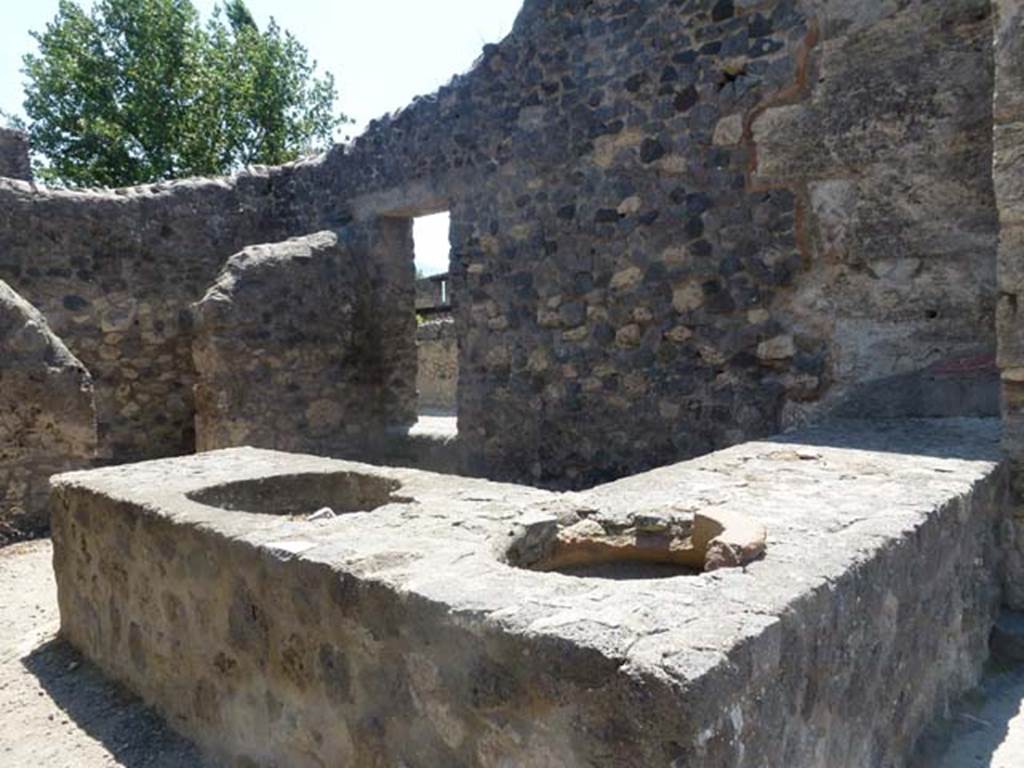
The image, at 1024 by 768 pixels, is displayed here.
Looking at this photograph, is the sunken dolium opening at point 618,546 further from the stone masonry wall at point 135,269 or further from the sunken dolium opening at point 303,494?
the stone masonry wall at point 135,269

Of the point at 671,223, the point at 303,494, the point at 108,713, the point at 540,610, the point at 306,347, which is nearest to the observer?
the point at 540,610

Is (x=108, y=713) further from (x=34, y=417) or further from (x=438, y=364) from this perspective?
(x=438, y=364)

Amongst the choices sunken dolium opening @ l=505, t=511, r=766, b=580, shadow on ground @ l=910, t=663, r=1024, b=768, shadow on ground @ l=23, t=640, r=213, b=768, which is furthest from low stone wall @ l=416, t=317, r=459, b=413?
sunken dolium opening @ l=505, t=511, r=766, b=580

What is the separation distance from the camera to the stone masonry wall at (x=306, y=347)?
19.9 ft

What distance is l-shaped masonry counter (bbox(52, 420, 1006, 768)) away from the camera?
51.1 inches

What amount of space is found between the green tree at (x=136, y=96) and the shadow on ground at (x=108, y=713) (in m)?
16.3

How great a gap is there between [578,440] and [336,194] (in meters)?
3.60

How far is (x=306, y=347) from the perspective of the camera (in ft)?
21.5

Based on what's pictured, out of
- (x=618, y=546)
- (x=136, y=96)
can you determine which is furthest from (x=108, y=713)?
(x=136, y=96)

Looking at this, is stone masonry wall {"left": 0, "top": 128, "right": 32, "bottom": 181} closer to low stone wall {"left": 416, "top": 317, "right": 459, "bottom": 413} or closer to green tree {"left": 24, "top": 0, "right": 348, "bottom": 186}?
low stone wall {"left": 416, "top": 317, "right": 459, "bottom": 413}

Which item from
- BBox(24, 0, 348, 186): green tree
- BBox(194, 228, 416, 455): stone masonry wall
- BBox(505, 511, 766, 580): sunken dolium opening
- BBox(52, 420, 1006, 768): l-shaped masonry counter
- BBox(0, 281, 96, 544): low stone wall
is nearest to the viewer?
BBox(52, 420, 1006, 768): l-shaped masonry counter

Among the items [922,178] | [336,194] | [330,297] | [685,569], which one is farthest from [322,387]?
[685,569]

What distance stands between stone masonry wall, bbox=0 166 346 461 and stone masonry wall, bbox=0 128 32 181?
8.30 feet

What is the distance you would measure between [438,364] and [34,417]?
744cm
